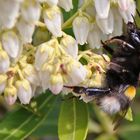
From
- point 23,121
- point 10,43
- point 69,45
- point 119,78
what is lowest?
point 23,121

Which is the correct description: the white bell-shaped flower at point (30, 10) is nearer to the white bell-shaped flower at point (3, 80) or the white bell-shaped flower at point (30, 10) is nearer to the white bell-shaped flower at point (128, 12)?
the white bell-shaped flower at point (3, 80)

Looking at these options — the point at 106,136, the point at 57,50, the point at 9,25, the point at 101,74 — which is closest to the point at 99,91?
the point at 101,74

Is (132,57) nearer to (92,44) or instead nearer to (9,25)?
(92,44)

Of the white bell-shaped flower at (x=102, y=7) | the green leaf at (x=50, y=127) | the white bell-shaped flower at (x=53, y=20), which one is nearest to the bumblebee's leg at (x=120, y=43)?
the white bell-shaped flower at (x=102, y=7)

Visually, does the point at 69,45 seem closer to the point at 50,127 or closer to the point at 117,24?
the point at 117,24

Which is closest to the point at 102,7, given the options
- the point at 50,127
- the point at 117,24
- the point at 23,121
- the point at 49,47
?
the point at 117,24

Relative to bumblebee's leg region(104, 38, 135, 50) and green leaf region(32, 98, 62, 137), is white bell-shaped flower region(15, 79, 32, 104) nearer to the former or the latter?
bumblebee's leg region(104, 38, 135, 50)

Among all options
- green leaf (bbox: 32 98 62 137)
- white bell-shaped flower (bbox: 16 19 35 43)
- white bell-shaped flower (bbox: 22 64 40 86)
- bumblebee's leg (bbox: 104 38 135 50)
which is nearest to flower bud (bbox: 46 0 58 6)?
white bell-shaped flower (bbox: 16 19 35 43)
